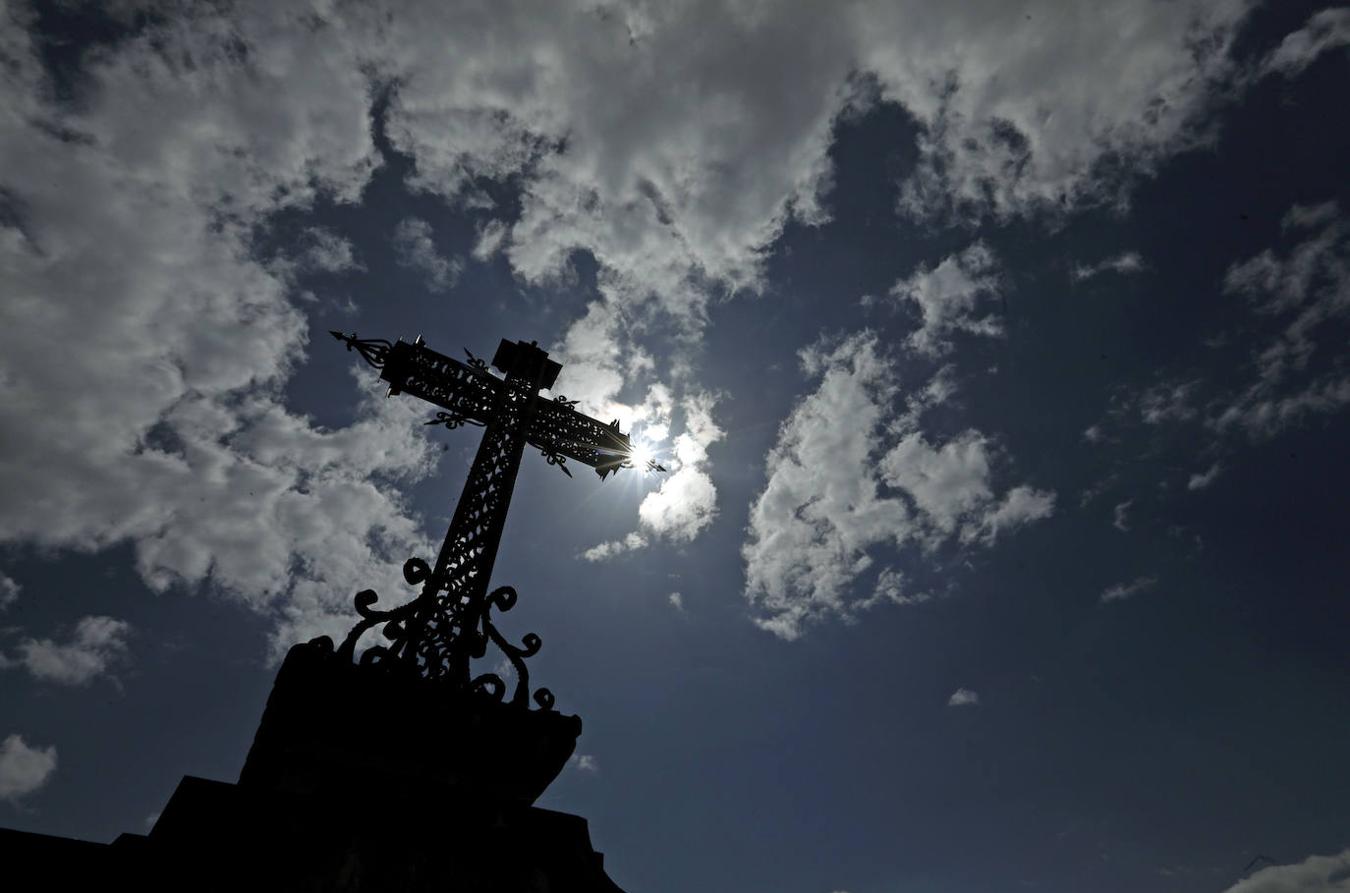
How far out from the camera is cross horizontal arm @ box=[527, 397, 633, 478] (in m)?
7.96

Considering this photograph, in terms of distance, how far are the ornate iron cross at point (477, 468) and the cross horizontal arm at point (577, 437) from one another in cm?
1

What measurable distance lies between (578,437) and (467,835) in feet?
15.3

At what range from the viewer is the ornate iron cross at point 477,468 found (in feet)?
17.6

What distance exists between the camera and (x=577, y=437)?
8258mm

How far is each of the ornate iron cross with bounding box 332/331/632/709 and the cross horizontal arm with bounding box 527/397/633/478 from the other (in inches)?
0.5

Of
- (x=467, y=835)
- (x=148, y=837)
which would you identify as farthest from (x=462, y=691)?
(x=148, y=837)

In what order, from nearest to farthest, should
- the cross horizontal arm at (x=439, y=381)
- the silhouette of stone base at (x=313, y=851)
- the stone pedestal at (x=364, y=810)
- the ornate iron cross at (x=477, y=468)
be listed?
the silhouette of stone base at (x=313, y=851)
the stone pedestal at (x=364, y=810)
the ornate iron cross at (x=477, y=468)
the cross horizontal arm at (x=439, y=381)

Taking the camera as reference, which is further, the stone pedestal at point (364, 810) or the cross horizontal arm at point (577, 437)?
the cross horizontal arm at point (577, 437)

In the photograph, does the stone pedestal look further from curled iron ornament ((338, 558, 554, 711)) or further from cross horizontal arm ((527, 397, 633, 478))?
cross horizontal arm ((527, 397, 633, 478))

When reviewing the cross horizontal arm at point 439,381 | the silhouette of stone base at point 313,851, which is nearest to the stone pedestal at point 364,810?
the silhouette of stone base at point 313,851

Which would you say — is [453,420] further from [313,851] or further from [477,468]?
[313,851]

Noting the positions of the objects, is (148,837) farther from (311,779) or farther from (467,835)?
(467,835)

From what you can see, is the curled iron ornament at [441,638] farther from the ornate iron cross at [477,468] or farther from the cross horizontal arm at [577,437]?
the cross horizontal arm at [577,437]

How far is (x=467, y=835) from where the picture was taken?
14.2ft
